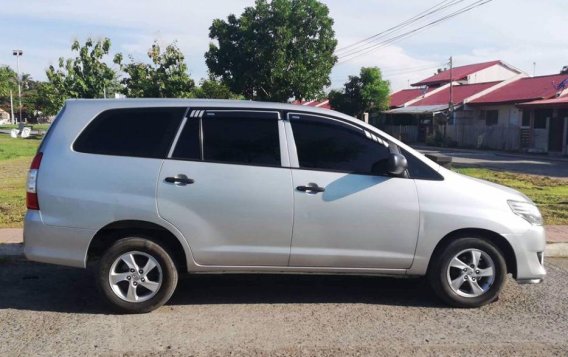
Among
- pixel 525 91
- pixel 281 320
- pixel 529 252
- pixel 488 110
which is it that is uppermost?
pixel 525 91

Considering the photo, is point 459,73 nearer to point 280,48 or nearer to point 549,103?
A: point 549,103

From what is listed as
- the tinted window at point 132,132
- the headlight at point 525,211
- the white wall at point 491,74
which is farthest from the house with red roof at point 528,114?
the tinted window at point 132,132

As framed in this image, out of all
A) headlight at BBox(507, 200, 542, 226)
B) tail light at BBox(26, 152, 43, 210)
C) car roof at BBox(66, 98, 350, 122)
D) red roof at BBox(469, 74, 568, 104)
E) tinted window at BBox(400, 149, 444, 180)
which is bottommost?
headlight at BBox(507, 200, 542, 226)

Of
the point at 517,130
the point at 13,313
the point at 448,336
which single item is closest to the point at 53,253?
the point at 13,313

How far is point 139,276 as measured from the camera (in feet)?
16.7

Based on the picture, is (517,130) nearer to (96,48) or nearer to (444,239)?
(96,48)

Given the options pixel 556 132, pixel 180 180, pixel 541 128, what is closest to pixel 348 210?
pixel 180 180

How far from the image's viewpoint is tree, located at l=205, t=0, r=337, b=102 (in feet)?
110

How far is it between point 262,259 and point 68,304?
1865mm

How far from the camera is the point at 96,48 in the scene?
37281 mm

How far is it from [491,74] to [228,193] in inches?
2052

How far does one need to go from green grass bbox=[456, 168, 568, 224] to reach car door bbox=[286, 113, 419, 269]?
215 inches

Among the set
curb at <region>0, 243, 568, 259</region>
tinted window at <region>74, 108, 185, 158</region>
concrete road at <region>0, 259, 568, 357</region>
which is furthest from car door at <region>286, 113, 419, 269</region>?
curb at <region>0, 243, 568, 259</region>

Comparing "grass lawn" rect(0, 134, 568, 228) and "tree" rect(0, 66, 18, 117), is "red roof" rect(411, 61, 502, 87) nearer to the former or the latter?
"grass lawn" rect(0, 134, 568, 228)
